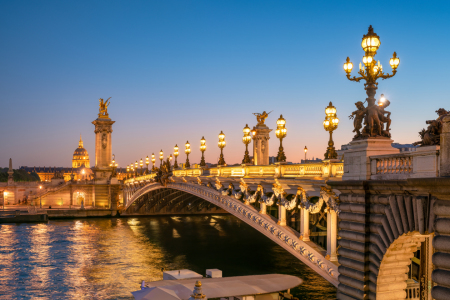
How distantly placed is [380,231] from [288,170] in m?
9.77

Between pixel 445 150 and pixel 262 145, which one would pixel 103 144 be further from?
pixel 445 150

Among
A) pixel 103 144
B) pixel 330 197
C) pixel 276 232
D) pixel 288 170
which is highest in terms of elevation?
pixel 103 144

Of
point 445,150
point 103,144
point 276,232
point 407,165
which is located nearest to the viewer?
point 445,150

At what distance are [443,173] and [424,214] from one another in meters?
1.33

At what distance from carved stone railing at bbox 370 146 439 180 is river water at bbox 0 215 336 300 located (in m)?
13.7

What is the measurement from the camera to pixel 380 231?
13.7 m

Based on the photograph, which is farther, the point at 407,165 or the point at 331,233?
the point at 331,233

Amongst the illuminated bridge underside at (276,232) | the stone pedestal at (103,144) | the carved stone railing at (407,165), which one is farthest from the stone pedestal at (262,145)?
the stone pedestal at (103,144)

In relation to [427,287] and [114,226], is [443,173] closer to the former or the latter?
[427,287]

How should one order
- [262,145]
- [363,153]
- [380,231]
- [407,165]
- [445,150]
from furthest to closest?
[262,145], [363,153], [380,231], [407,165], [445,150]

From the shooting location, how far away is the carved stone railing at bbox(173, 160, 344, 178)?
18250mm

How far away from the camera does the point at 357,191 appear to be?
14.6 meters

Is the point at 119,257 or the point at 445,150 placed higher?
the point at 445,150

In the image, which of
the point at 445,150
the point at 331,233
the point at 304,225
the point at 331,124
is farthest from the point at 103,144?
the point at 445,150
